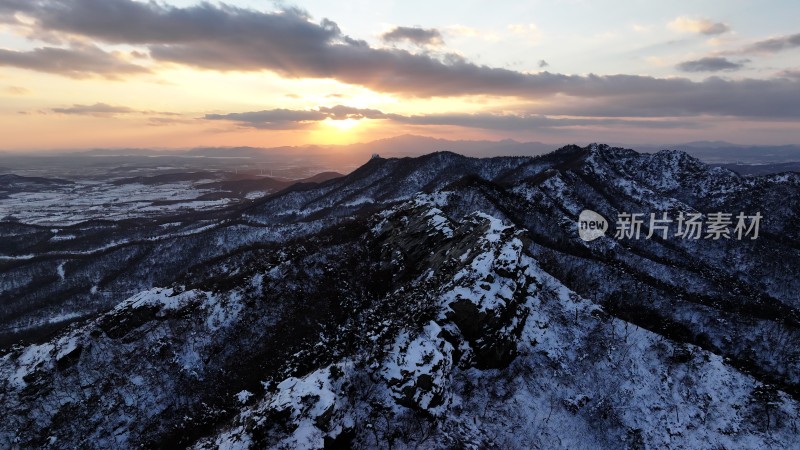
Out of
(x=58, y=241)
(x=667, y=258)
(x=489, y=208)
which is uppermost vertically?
(x=489, y=208)

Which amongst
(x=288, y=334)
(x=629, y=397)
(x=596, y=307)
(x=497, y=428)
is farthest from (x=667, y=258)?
(x=288, y=334)

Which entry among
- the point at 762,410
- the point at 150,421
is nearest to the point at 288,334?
the point at 150,421

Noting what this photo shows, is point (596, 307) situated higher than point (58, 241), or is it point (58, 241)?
point (596, 307)

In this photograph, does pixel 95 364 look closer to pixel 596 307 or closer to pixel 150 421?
pixel 150 421

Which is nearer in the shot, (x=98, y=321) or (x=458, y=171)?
(x=98, y=321)

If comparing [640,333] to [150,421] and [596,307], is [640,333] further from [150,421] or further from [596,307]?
[150,421]

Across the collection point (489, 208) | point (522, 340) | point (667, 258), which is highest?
point (489, 208)

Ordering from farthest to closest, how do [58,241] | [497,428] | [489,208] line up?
1. [58,241]
2. [489,208]
3. [497,428]

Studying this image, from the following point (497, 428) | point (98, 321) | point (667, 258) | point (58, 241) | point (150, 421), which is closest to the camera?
point (497, 428)

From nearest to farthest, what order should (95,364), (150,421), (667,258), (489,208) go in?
(150,421) < (95,364) < (489,208) < (667,258)
